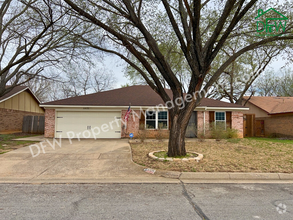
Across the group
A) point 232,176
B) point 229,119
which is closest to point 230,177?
point 232,176

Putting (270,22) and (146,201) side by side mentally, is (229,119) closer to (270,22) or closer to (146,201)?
(270,22)

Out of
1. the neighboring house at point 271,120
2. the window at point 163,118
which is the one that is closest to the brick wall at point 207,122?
the window at point 163,118

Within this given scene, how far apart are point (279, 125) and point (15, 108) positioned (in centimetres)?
2535

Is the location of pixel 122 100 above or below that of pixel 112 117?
above

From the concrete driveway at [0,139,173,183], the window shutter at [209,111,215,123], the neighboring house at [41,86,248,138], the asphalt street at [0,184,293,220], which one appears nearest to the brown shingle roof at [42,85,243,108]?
A: the neighboring house at [41,86,248,138]

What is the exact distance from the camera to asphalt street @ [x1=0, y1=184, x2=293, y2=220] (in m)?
3.37

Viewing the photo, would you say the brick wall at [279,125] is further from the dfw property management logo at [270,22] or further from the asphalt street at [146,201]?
the asphalt street at [146,201]

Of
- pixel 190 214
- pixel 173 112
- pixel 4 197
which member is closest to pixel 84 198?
pixel 4 197

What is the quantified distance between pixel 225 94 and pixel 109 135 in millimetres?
21242

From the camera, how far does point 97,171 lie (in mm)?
6051

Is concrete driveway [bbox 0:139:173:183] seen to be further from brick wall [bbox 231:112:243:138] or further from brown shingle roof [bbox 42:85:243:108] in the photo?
brick wall [bbox 231:112:243:138]

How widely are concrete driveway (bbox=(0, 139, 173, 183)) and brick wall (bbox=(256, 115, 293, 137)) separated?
15.5 metres

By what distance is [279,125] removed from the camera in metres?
17.8

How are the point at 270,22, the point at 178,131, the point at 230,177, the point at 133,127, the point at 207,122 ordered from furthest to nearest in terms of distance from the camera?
1. the point at 207,122
2. the point at 133,127
3. the point at 270,22
4. the point at 178,131
5. the point at 230,177
